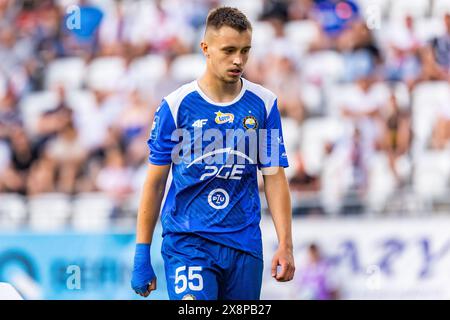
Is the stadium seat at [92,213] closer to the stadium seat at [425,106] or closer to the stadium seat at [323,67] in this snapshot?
the stadium seat at [323,67]

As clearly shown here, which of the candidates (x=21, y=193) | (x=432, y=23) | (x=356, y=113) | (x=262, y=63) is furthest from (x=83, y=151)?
(x=432, y=23)

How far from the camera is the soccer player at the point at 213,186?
19.4 ft

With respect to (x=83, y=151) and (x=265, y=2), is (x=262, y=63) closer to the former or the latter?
(x=265, y=2)

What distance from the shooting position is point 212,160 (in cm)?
595

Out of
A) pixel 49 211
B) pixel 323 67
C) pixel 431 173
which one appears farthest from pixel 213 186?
pixel 323 67

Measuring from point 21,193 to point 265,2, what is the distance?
3796 millimetres

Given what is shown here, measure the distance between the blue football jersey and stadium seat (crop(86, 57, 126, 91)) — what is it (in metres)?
6.82

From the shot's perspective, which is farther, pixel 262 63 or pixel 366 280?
pixel 262 63

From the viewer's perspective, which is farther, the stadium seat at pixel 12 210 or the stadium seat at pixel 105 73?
the stadium seat at pixel 105 73

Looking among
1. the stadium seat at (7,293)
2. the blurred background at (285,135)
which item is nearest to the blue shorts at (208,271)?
the stadium seat at (7,293)

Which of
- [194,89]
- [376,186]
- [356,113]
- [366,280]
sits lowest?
[366,280]

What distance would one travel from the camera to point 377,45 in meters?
12.1
